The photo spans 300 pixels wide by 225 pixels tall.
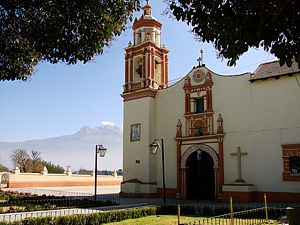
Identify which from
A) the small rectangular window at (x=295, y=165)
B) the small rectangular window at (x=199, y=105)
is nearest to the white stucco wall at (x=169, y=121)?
the small rectangular window at (x=199, y=105)

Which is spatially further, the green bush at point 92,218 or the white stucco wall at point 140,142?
the white stucco wall at point 140,142

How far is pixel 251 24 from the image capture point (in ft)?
17.7

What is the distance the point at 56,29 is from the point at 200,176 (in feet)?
57.9

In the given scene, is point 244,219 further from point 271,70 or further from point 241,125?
point 271,70

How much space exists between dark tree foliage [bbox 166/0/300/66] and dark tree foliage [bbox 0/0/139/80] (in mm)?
2682

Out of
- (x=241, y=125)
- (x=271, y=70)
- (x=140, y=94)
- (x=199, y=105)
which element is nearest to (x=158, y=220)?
(x=241, y=125)

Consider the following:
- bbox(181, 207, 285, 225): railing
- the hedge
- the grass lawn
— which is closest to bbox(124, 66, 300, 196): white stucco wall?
bbox(181, 207, 285, 225): railing

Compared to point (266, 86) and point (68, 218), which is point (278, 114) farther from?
point (68, 218)

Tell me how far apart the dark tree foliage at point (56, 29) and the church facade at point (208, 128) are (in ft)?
45.4

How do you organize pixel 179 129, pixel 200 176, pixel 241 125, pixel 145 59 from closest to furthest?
pixel 241 125 → pixel 200 176 → pixel 179 129 → pixel 145 59

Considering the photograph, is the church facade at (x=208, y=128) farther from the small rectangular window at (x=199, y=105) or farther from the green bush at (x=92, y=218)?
the green bush at (x=92, y=218)

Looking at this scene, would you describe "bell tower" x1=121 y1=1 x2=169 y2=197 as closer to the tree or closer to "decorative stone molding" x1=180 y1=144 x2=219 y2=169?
"decorative stone molding" x1=180 y1=144 x2=219 y2=169

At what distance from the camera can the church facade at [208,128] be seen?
19.9 m

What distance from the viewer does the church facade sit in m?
19.9
